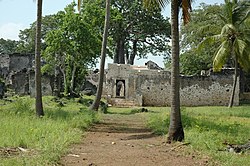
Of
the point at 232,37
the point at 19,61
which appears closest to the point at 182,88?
the point at 232,37

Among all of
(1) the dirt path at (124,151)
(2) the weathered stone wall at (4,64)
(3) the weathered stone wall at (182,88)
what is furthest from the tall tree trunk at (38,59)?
(2) the weathered stone wall at (4,64)

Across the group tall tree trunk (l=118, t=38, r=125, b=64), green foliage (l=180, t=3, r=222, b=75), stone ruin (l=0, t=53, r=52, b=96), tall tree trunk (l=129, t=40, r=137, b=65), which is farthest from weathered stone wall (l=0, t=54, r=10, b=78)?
green foliage (l=180, t=3, r=222, b=75)

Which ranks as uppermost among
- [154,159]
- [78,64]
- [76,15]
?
[76,15]

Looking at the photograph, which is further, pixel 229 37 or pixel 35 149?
pixel 229 37

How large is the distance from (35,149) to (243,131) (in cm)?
789

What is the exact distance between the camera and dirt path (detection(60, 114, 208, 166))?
8.52 metres

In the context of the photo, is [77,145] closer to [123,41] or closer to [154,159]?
[154,159]

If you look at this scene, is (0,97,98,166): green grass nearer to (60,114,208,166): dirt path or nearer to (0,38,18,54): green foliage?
(60,114,208,166): dirt path

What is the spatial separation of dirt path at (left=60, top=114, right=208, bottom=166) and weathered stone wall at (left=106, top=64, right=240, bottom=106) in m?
17.9

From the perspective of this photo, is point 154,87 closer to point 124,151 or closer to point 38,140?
point 124,151

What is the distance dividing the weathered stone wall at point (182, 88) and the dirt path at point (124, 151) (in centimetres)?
1786

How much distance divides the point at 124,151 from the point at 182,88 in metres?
23.7

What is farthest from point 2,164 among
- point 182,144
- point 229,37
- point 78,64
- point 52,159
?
point 78,64

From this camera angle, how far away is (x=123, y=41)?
47188 millimetres
